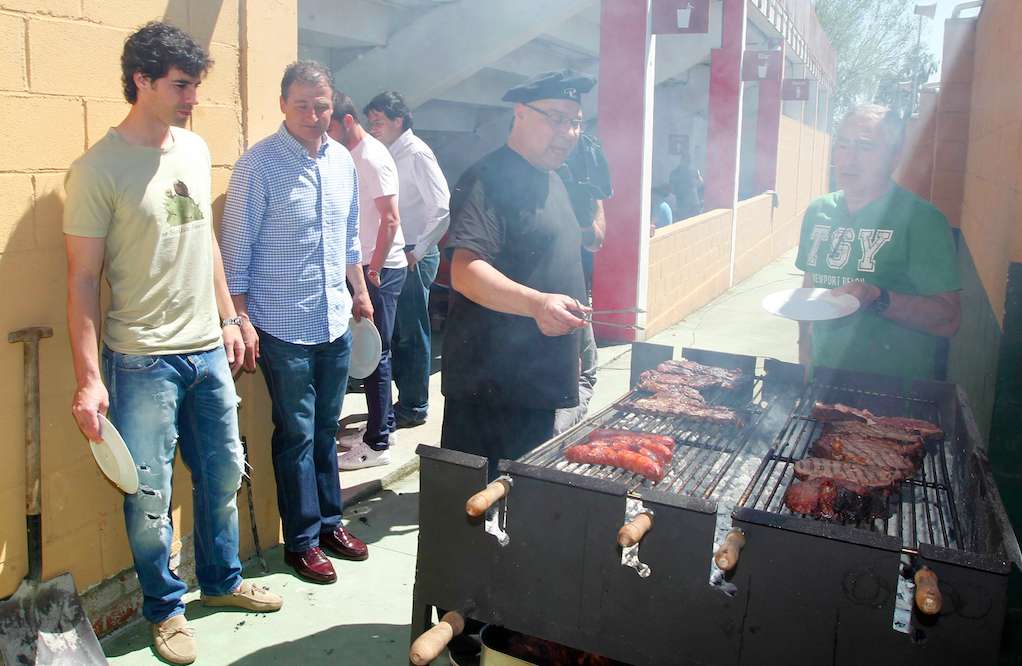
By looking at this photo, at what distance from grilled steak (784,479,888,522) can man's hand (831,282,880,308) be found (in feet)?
3.71

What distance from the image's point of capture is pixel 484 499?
2.46 meters

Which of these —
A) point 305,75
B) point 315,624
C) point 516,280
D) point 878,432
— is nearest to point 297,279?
point 305,75

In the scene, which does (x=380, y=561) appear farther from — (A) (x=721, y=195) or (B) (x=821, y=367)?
(A) (x=721, y=195)

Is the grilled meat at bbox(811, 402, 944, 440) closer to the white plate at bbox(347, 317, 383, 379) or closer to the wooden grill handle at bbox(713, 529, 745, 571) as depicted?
the wooden grill handle at bbox(713, 529, 745, 571)

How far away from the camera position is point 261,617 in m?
3.86

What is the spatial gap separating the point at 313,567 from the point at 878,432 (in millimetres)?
2562

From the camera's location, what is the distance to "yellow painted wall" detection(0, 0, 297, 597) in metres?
3.04

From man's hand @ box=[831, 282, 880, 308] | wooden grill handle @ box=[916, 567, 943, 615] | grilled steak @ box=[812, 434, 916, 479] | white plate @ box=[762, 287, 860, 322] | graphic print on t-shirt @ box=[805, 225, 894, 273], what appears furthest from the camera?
graphic print on t-shirt @ box=[805, 225, 894, 273]

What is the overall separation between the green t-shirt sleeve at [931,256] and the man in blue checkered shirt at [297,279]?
258 centimetres

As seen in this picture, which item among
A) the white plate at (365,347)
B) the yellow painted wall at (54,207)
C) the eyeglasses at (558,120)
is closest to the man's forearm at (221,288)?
the yellow painted wall at (54,207)

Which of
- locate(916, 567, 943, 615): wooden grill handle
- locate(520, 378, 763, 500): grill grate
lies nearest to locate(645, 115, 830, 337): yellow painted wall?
locate(520, 378, 763, 500): grill grate

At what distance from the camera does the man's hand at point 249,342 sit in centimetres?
382

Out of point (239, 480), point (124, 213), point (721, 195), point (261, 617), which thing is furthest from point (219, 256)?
point (721, 195)

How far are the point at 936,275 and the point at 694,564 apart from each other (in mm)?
2164
